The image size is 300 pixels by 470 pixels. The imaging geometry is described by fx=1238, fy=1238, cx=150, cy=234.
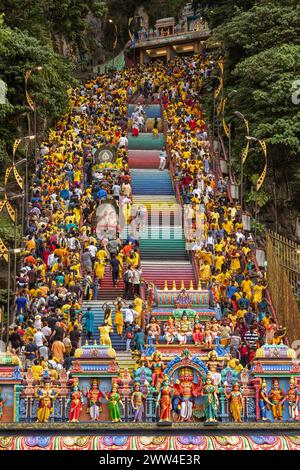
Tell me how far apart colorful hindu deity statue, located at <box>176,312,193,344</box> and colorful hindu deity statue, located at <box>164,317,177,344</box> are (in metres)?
0.12

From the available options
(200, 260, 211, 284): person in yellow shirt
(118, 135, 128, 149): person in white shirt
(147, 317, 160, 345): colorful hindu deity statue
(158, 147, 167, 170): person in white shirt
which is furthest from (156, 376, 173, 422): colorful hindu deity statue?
(118, 135, 128, 149): person in white shirt

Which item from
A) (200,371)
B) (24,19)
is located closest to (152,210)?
(24,19)

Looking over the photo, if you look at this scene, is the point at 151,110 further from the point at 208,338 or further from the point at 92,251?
the point at 208,338

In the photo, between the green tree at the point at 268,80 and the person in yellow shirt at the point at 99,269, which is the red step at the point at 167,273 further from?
the green tree at the point at 268,80

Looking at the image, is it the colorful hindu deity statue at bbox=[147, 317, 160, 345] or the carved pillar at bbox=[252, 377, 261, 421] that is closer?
the carved pillar at bbox=[252, 377, 261, 421]

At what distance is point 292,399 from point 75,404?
448cm

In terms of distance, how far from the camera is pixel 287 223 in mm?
48281

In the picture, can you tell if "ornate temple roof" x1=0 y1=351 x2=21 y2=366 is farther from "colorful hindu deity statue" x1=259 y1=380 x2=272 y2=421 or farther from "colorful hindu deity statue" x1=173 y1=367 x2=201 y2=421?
"colorful hindu deity statue" x1=259 y1=380 x2=272 y2=421

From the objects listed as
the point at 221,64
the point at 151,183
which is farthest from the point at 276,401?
the point at 221,64

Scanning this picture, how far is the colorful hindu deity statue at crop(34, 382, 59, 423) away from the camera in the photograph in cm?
2522

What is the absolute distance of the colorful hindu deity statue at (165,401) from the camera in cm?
2514

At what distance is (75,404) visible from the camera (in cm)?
2528

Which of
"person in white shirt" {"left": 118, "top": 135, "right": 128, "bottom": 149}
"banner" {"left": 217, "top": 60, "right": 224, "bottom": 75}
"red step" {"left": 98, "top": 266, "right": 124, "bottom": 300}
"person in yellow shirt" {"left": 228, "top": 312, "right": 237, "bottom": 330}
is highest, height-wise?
"banner" {"left": 217, "top": 60, "right": 224, "bottom": 75}
